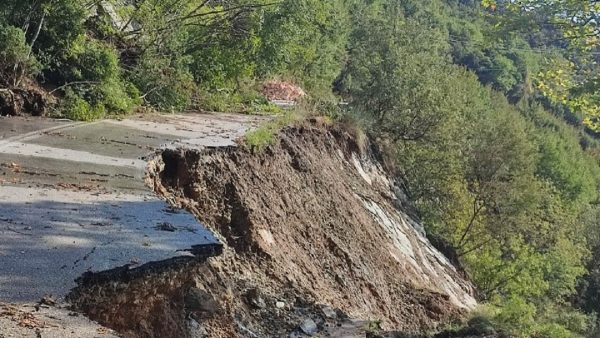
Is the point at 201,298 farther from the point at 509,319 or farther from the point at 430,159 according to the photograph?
the point at 430,159

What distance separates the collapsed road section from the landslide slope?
762mm

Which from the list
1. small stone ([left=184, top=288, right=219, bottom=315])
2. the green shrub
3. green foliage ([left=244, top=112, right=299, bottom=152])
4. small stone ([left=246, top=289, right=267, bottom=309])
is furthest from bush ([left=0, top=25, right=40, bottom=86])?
small stone ([left=184, top=288, right=219, bottom=315])

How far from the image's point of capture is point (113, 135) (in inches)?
372

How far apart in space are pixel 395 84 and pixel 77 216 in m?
19.4

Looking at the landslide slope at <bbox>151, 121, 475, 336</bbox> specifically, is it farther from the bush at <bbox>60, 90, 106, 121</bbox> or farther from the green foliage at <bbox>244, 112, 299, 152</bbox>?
the bush at <bbox>60, 90, 106, 121</bbox>

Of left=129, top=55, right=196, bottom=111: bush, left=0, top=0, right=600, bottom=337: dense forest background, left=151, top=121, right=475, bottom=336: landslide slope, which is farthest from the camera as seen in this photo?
left=129, top=55, right=196, bottom=111: bush

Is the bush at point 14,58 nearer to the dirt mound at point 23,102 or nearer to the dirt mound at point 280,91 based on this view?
the dirt mound at point 23,102

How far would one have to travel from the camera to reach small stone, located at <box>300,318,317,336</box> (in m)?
7.54

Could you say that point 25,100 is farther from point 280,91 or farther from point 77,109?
point 280,91

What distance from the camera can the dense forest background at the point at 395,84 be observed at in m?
10.5

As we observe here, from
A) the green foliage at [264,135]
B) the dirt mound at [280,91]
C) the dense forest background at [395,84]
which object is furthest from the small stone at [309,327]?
the dirt mound at [280,91]

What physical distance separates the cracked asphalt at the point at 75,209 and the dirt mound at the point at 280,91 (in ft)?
40.3

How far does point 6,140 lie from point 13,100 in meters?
2.04

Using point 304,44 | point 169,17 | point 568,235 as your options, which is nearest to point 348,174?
point 169,17
